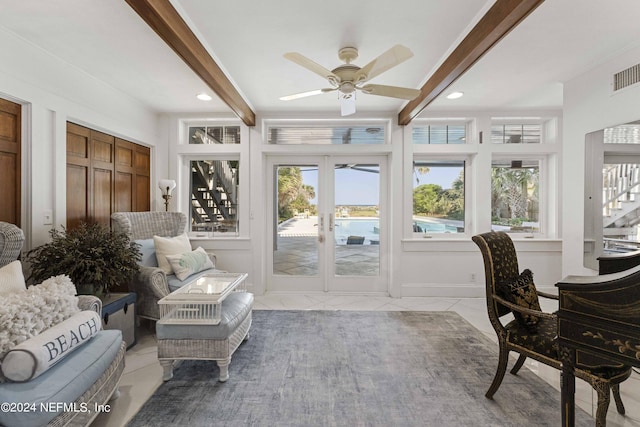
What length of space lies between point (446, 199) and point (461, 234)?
0.54 m

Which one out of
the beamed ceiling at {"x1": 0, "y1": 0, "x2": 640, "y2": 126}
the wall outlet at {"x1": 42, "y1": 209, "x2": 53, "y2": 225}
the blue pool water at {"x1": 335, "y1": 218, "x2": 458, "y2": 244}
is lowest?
the blue pool water at {"x1": 335, "y1": 218, "x2": 458, "y2": 244}

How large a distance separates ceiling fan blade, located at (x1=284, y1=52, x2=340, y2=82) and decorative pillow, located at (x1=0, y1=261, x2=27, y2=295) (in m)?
2.10

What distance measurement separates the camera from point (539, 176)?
4051mm

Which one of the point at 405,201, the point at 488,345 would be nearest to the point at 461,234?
the point at 405,201

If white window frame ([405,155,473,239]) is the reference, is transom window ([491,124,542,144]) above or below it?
above

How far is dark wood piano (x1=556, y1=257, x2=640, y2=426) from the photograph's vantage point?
1074mm

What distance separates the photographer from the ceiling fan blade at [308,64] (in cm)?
188

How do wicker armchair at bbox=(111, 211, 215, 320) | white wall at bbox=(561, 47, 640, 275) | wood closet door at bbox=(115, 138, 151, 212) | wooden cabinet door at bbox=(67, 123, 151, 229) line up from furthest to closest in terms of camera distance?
wood closet door at bbox=(115, 138, 151, 212)
wooden cabinet door at bbox=(67, 123, 151, 229)
wicker armchair at bbox=(111, 211, 215, 320)
white wall at bbox=(561, 47, 640, 275)

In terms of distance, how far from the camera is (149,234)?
3.34m

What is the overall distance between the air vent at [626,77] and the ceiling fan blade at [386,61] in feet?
6.73

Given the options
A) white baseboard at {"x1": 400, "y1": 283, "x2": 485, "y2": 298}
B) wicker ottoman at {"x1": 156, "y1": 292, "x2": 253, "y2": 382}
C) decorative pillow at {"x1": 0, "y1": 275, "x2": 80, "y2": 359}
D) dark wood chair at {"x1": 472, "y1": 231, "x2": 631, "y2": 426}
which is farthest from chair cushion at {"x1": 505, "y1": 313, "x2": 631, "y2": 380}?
decorative pillow at {"x1": 0, "y1": 275, "x2": 80, "y2": 359}

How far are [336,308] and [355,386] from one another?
5.01ft

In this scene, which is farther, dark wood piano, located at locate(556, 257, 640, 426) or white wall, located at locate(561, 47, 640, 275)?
white wall, located at locate(561, 47, 640, 275)

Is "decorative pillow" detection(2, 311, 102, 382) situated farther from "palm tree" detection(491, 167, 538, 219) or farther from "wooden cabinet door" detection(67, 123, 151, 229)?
"palm tree" detection(491, 167, 538, 219)
